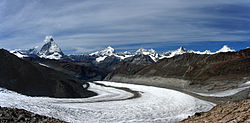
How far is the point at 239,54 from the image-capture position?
65000mm

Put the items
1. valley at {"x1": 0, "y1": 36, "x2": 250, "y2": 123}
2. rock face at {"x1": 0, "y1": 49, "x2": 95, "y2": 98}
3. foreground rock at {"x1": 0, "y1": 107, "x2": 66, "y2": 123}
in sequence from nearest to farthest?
foreground rock at {"x1": 0, "y1": 107, "x2": 66, "y2": 123} → valley at {"x1": 0, "y1": 36, "x2": 250, "y2": 123} → rock face at {"x1": 0, "y1": 49, "x2": 95, "y2": 98}

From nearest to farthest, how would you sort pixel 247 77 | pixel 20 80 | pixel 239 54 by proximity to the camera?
pixel 20 80, pixel 247 77, pixel 239 54

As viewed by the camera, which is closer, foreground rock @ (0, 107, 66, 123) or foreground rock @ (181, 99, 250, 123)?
foreground rock @ (181, 99, 250, 123)

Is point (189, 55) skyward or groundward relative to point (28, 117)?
skyward

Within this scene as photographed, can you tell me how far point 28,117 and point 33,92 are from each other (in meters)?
25.4

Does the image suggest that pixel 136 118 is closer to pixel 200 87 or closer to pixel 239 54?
pixel 200 87

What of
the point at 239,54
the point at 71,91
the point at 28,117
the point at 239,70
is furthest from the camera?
the point at 239,54

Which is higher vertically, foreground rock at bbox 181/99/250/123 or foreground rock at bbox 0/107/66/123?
foreground rock at bbox 181/99/250/123

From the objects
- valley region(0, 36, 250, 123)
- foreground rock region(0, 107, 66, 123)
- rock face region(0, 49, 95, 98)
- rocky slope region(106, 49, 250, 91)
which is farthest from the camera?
rocky slope region(106, 49, 250, 91)

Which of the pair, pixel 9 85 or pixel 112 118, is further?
pixel 9 85

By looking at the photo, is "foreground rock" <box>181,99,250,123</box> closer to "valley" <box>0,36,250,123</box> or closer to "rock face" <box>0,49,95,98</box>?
"valley" <box>0,36,250,123</box>

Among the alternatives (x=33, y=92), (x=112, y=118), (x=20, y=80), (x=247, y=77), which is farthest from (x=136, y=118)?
(x=247, y=77)

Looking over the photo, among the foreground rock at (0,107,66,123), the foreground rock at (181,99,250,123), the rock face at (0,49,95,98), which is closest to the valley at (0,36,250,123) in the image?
the rock face at (0,49,95,98)

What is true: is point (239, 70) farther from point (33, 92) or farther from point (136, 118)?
point (33, 92)
